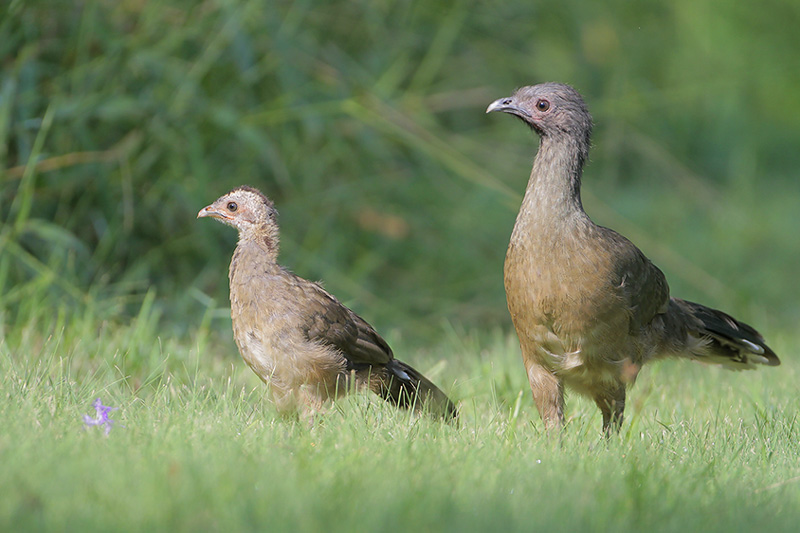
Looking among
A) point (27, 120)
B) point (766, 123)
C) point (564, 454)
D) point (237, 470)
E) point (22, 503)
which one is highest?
point (766, 123)

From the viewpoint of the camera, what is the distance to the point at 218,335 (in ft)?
22.7

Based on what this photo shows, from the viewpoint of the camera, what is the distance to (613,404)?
497 centimetres

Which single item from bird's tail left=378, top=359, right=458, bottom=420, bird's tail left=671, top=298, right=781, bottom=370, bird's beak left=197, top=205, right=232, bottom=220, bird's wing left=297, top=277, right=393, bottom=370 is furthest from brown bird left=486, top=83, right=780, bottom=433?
bird's beak left=197, top=205, right=232, bottom=220

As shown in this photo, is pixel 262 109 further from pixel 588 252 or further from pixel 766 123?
pixel 766 123

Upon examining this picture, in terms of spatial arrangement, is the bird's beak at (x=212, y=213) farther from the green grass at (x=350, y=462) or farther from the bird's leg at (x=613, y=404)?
the bird's leg at (x=613, y=404)

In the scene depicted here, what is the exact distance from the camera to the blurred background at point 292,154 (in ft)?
21.5

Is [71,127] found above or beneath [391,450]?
above

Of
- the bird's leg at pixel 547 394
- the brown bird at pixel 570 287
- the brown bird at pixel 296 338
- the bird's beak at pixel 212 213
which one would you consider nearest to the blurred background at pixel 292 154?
the bird's beak at pixel 212 213

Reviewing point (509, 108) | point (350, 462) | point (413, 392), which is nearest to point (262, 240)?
point (413, 392)

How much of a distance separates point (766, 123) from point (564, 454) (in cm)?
1300

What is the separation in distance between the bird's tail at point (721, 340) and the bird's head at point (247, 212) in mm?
2178

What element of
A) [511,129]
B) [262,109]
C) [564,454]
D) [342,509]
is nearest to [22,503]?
[342,509]

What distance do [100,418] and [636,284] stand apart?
2522 millimetres

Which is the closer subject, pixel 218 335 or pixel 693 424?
pixel 693 424
